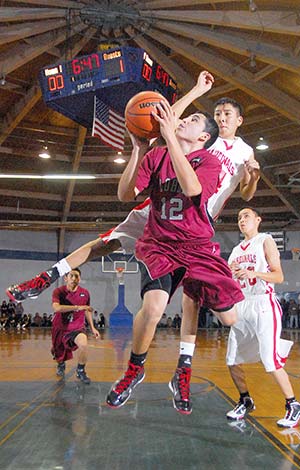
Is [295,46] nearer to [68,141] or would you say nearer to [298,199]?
[68,141]

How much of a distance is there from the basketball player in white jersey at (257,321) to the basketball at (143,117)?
221cm

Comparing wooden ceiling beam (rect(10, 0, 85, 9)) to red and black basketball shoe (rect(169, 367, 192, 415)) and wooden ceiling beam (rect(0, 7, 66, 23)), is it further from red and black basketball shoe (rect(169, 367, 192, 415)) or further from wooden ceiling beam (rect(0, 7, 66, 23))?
red and black basketball shoe (rect(169, 367, 192, 415))

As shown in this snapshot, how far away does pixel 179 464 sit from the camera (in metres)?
3.71

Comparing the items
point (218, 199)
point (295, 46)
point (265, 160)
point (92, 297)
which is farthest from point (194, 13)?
point (92, 297)

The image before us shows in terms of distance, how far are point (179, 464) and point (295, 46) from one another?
27.9 feet

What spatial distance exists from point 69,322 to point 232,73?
627 centimetres

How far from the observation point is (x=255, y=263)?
5352 mm

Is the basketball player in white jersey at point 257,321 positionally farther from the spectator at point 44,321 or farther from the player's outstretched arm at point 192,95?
the spectator at point 44,321

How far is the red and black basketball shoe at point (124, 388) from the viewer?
324 cm

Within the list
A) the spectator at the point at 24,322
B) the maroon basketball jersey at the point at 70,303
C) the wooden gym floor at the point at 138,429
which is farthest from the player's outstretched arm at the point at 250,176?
the spectator at the point at 24,322

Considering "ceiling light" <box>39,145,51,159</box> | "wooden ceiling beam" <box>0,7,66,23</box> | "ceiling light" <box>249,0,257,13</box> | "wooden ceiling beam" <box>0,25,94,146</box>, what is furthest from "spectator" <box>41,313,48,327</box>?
"ceiling light" <box>249,0,257,13</box>

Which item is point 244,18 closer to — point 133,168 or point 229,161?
point 229,161

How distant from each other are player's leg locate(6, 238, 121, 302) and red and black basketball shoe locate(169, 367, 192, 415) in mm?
998

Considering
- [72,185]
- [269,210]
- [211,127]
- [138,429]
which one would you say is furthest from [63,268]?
[269,210]
